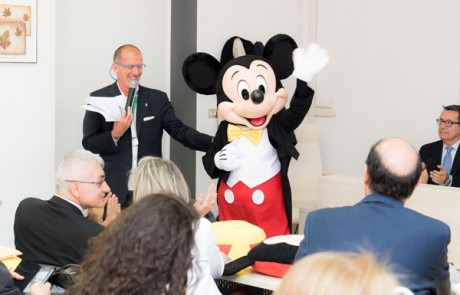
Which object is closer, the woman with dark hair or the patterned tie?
the woman with dark hair

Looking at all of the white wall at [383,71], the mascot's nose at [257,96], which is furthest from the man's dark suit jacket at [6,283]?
the white wall at [383,71]

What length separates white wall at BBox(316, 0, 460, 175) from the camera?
6461 mm

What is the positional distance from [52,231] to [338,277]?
7.31 feet

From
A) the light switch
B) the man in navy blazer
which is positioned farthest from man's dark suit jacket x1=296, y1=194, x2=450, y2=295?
the light switch

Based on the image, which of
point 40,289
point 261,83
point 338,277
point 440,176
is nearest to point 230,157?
point 261,83

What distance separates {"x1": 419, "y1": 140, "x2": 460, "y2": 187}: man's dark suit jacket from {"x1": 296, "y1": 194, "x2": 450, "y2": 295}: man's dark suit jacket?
3.16 metres

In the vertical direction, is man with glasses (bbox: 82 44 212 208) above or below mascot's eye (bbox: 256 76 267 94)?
below

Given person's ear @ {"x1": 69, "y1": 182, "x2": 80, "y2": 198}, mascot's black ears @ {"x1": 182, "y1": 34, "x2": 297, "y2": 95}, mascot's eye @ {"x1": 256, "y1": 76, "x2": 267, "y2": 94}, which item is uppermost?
mascot's black ears @ {"x1": 182, "y1": 34, "x2": 297, "y2": 95}

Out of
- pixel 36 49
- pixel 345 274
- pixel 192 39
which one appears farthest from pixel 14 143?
pixel 345 274

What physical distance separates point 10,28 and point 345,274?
4.29 metres

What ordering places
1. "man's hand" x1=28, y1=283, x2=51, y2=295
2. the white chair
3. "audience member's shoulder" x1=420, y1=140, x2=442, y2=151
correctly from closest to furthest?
"man's hand" x1=28, y1=283, x2=51, y2=295 < "audience member's shoulder" x1=420, y1=140, x2=442, y2=151 < the white chair

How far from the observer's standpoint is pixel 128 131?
17.4 feet

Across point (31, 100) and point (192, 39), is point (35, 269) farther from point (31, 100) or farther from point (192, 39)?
point (192, 39)

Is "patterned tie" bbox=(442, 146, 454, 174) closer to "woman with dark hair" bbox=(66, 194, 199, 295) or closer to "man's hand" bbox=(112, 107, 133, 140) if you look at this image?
"man's hand" bbox=(112, 107, 133, 140)
